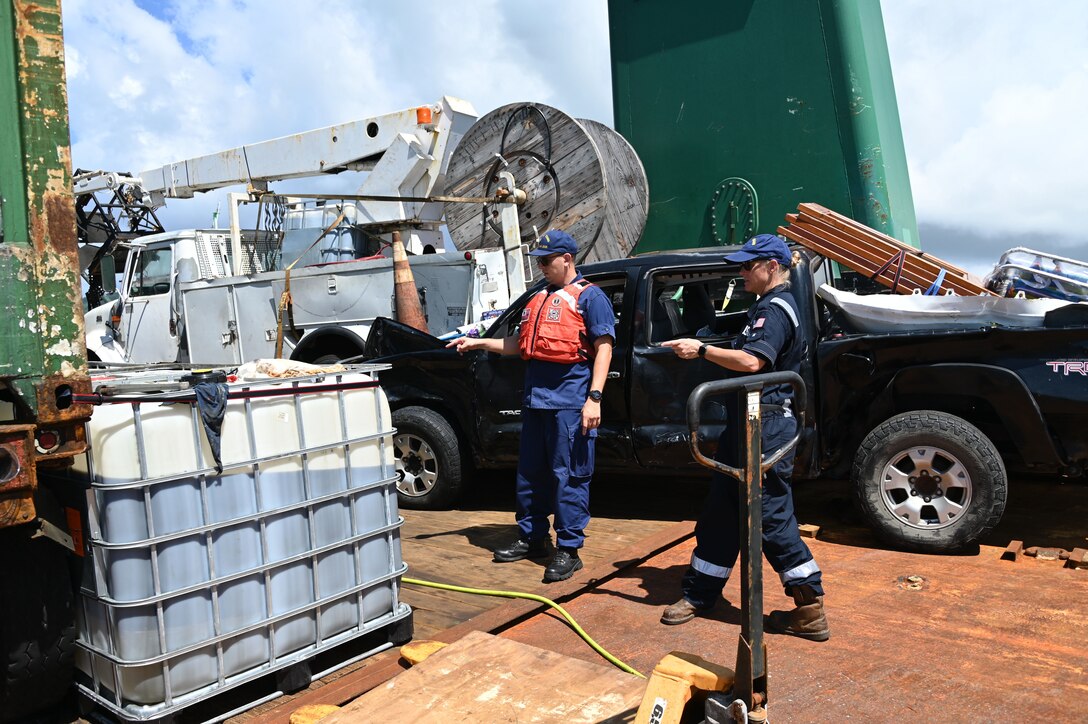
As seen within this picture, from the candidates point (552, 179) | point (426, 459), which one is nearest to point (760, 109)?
point (552, 179)

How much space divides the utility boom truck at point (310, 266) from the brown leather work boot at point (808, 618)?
180 inches

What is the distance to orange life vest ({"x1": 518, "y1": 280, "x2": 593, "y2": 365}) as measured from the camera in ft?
14.7

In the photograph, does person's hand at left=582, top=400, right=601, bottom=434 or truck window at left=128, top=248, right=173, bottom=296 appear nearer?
person's hand at left=582, top=400, right=601, bottom=434

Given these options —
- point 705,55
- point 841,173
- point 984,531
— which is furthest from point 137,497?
point 705,55

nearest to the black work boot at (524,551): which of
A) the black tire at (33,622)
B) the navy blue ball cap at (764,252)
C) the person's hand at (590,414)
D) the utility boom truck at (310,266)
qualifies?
the person's hand at (590,414)

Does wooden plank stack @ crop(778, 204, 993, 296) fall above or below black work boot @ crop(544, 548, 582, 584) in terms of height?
above

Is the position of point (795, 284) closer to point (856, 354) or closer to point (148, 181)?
point (856, 354)

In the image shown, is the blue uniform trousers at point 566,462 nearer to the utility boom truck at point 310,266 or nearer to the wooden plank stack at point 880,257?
the wooden plank stack at point 880,257

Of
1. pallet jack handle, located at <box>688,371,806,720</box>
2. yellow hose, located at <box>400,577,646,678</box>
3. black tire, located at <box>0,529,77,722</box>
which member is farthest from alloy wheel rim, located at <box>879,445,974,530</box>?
black tire, located at <box>0,529,77,722</box>

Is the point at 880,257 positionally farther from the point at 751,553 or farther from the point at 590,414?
the point at 751,553

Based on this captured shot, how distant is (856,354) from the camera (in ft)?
15.7

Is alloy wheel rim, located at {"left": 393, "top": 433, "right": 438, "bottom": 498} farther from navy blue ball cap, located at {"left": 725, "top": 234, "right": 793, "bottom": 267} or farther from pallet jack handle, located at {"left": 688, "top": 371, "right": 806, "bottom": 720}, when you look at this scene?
pallet jack handle, located at {"left": 688, "top": 371, "right": 806, "bottom": 720}

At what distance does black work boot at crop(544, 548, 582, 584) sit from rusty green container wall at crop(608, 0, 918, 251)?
17.2 feet

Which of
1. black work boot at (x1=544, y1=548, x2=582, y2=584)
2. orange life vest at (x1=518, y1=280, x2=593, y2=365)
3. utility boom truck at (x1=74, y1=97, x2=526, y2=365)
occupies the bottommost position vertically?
black work boot at (x1=544, y1=548, x2=582, y2=584)
